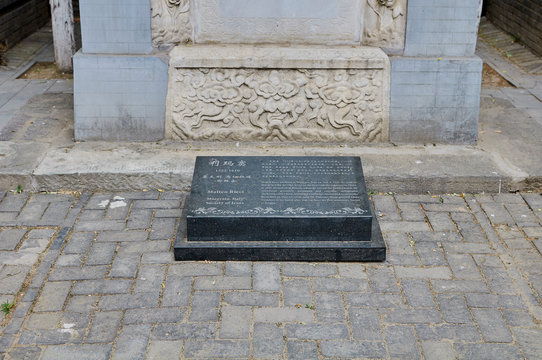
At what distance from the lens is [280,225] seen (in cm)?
429

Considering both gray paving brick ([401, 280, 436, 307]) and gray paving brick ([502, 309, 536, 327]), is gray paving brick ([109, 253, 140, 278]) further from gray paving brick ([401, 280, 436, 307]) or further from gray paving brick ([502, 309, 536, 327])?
gray paving brick ([502, 309, 536, 327])

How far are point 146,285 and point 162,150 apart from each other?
1850 millimetres

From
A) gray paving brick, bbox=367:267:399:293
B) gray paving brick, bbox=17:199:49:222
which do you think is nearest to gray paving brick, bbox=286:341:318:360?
gray paving brick, bbox=367:267:399:293

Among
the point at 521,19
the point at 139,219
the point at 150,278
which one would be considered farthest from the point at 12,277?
the point at 521,19

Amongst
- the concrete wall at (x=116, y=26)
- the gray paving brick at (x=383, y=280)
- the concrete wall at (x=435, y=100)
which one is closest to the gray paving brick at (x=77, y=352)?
the gray paving brick at (x=383, y=280)

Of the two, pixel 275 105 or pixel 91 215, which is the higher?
pixel 275 105

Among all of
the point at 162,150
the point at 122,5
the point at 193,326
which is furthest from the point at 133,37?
the point at 193,326

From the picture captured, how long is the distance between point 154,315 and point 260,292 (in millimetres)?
686

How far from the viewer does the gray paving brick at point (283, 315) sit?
374cm

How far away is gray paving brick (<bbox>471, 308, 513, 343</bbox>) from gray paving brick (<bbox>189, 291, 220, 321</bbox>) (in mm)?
1586

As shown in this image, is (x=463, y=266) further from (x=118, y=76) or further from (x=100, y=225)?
(x=118, y=76)

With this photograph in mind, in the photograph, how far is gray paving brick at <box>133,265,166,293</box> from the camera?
403 centimetres

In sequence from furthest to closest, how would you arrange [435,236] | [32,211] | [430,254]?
[32,211] → [435,236] → [430,254]

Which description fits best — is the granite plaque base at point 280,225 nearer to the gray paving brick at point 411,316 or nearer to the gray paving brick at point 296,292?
the gray paving brick at point 296,292
